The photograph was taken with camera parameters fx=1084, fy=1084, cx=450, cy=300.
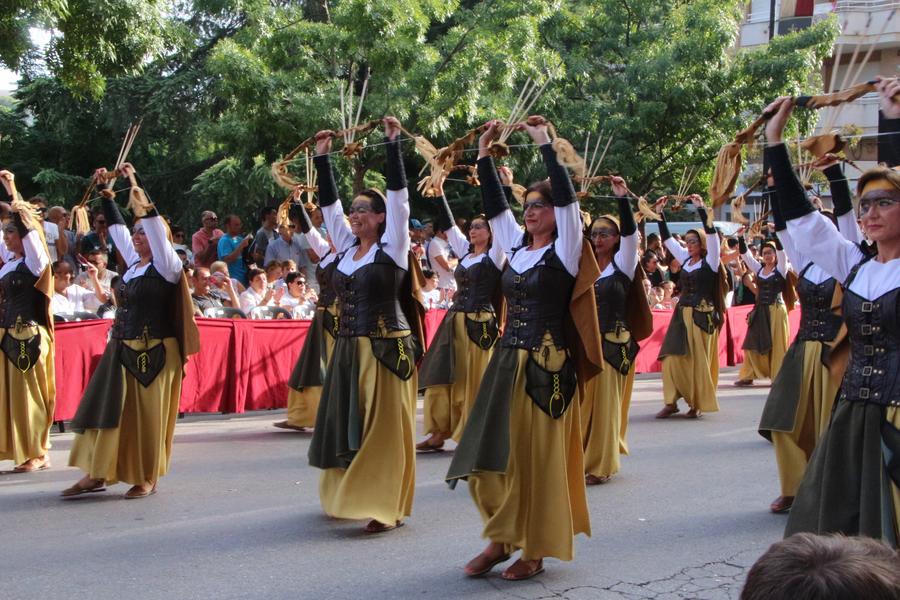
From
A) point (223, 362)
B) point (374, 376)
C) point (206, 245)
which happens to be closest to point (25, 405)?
point (223, 362)

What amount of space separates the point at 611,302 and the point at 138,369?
3.41 metres

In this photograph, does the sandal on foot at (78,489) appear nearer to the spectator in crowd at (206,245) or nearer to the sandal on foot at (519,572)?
the sandal on foot at (519,572)

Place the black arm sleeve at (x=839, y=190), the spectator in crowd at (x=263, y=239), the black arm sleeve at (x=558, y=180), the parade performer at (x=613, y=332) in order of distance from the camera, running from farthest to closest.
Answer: the spectator in crowd at (x=263, y=239), the parade performer at (x=613, y=332), the black arm sleeve at (x=558, y=180), the black arm sleeve at (x=839, y=190)

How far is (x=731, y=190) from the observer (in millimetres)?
4527

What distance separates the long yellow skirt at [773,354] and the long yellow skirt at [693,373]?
6.20ft

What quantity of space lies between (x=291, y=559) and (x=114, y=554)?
37.6 inches

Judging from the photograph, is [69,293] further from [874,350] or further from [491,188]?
[874,350]

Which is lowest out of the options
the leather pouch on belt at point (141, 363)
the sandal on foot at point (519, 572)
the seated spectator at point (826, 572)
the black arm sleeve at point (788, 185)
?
the sandal on foot at point (519, 572)

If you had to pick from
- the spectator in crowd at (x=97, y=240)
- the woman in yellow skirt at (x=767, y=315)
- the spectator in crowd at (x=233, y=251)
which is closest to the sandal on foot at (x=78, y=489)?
the spectator in crowd at (x=97, y=240)

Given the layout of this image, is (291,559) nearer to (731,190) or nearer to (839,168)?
(731,190)

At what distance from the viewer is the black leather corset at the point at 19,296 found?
773 cm

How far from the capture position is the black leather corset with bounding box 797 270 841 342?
22.3 feet

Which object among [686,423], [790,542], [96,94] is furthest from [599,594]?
[96,94]

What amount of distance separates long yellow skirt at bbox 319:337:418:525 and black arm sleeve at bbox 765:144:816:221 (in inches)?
110
